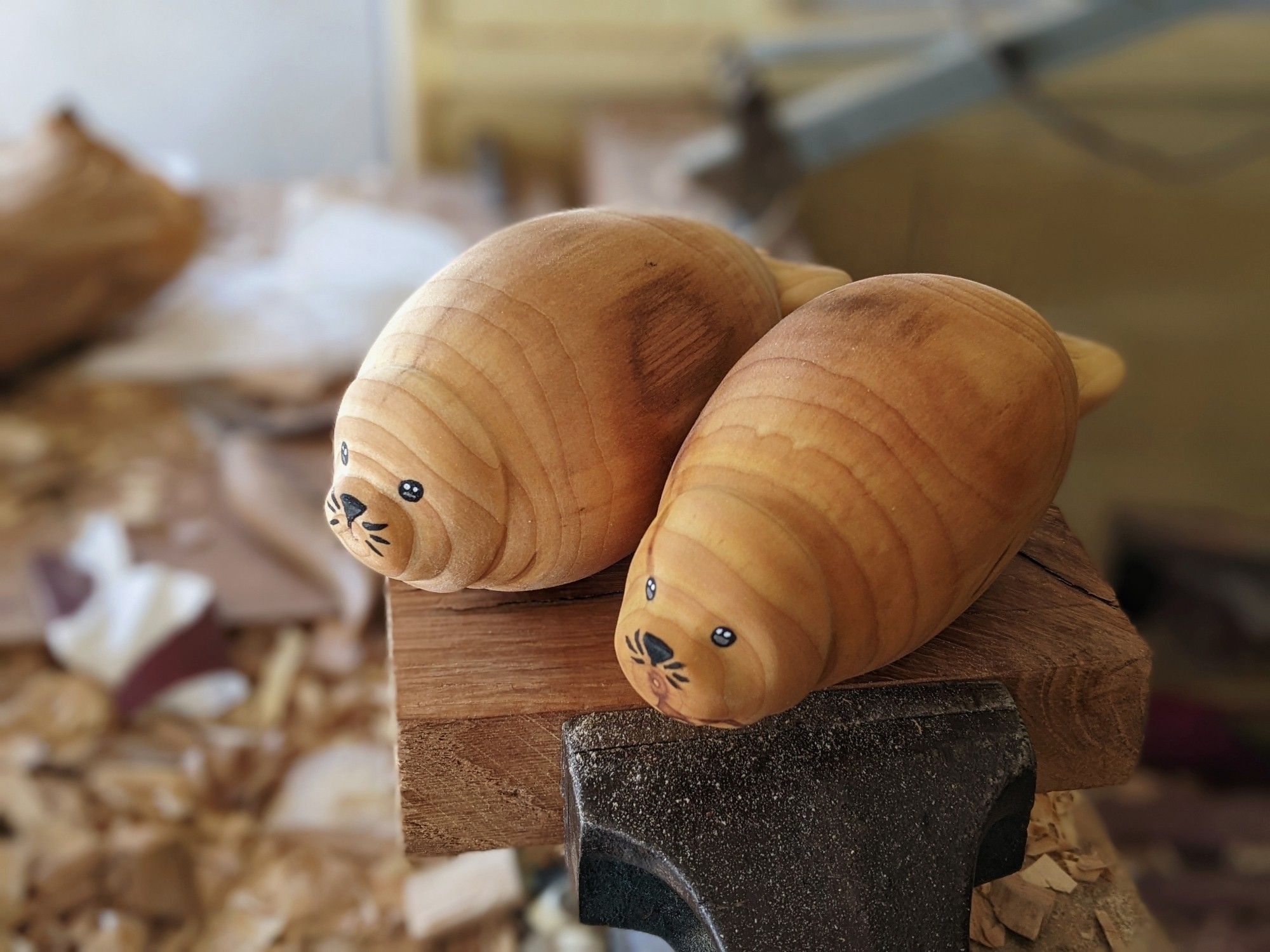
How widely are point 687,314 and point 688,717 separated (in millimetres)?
138

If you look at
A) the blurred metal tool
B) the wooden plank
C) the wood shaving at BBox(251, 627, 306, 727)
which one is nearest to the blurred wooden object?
the wood shaving at BBox(251, 627, 306, 727)

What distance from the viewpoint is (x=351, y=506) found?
0.38 meters

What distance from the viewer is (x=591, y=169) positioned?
1.58 m

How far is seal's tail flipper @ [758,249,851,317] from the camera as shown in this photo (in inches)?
18.3

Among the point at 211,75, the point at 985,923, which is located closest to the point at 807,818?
the point at 985,923

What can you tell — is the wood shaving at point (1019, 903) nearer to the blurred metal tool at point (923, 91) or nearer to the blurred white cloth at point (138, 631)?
the blurred white cloth at point (138, 631)

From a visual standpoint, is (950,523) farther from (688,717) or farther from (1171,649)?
Answer: (1171,649)

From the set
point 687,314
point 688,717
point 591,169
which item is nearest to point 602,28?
point 591,169

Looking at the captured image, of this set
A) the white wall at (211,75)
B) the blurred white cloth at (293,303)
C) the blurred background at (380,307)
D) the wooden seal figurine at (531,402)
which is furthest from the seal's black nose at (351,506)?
the white wall at (211,75)

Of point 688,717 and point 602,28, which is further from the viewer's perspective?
point 602,28

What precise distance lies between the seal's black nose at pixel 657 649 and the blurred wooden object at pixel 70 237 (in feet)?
3.66

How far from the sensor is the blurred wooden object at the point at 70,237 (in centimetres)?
124

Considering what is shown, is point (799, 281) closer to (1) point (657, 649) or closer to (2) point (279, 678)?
(1) point (657, 649)

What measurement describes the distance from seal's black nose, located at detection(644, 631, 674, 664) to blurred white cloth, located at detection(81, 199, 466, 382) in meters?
0.98
